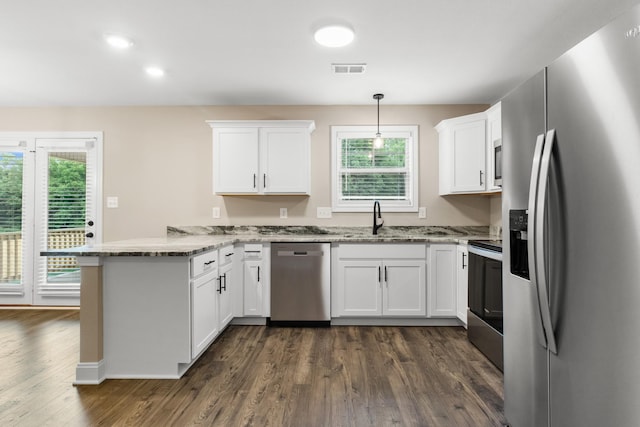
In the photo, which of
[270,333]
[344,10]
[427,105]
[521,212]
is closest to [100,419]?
[270,333]

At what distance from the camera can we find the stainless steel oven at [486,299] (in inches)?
99.0

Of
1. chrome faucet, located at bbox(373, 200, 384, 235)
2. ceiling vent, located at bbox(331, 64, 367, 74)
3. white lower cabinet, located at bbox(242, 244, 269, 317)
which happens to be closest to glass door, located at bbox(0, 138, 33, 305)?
white lower cabinet, located at bbox(242, 244, 269, 317)

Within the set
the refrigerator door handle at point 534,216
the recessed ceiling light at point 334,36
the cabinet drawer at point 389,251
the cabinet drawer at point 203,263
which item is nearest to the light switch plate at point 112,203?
the cabinet drawer at point 203,263

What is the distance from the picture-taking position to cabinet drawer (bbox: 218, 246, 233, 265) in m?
3.07

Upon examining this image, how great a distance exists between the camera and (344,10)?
2.21 metres

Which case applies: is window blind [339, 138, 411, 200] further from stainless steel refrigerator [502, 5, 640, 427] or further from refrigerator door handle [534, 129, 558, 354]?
refrigerator door handle [534, 129, 558, 354]

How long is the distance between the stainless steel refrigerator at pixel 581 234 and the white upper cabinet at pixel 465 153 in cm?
209

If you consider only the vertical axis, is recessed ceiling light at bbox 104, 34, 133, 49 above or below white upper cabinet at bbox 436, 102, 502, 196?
above

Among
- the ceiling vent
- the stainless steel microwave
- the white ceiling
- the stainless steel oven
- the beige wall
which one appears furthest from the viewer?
the beige wall

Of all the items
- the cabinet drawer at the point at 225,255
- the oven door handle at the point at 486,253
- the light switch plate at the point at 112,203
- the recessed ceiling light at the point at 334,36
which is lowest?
the cabinet drawer at the point at 225,255

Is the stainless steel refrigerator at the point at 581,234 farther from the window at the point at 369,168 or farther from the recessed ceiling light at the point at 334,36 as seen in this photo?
the window at the point at 369,168

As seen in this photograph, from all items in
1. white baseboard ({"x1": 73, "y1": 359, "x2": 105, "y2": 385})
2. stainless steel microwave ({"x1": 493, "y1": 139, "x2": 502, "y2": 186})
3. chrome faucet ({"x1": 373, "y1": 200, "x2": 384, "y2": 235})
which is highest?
stainless steel microwave ({"x1": 493, "y1": 139, "x2": 502, "y2": 186})

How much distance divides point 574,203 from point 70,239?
16.0ft

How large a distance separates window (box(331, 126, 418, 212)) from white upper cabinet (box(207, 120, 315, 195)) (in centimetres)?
49
